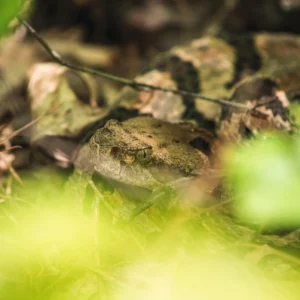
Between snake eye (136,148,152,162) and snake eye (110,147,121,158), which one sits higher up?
snake eye (136,148,152,162)

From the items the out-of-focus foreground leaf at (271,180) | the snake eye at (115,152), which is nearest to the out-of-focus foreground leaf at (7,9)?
the out-of-focus foreground leaf at (271,180)

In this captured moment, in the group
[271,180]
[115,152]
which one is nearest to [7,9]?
[271,180]

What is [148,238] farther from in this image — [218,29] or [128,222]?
[218,29]

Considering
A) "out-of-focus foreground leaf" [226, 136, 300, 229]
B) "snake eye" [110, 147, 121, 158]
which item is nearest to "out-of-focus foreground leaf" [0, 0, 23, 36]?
"out-of-focus foreground leaf" [226, 136, 300, 229]

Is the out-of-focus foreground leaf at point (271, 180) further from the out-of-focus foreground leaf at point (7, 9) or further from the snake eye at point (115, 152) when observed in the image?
the out-of-focus foreground leaf at point (7, 9)

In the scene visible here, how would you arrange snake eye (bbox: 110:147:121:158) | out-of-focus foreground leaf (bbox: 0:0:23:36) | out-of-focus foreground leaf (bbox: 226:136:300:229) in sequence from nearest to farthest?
out-of-focus foreground leaf (bbox: 0:0:23:36) → out-of-focus foreground leaf (bbox: 226:136:300:229) → snake eye (bbox: 110:147:121:158)

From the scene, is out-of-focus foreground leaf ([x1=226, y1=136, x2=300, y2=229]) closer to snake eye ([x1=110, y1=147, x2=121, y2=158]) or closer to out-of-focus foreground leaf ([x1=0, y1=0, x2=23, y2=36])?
snake eye ([x1=110, y1=147, x2=121, y2=158])

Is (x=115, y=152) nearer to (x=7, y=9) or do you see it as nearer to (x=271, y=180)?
(x=271, y=180)

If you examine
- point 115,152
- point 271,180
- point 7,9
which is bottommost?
point 7,9
